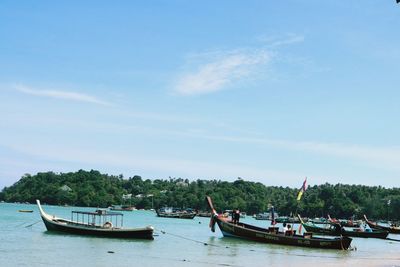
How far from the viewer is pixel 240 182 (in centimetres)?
18538

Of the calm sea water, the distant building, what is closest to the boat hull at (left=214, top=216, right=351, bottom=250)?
the calm sea water

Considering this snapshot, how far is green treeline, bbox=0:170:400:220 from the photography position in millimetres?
131250

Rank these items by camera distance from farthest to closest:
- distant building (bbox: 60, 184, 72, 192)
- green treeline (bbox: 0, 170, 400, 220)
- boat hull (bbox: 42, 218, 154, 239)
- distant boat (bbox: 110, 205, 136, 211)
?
distant building (bbox: 60, 184, 72, 192) < distant boat (bbox: 110, 205, 136, 211) < green treeline (bbox: 0, 170, 400, 220) < boat hull (bbox: 42, 218, 154, 239)

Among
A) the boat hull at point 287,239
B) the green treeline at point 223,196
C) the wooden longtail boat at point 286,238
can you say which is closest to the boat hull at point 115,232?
the wooden longtail boat at point 286,238

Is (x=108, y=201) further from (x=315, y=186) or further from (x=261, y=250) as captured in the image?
(x=261, y=250)

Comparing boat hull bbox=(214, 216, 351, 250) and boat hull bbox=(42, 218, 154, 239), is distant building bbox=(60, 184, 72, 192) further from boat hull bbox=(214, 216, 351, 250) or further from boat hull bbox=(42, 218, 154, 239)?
boat hull bbox=(214, 216, 351, 250)

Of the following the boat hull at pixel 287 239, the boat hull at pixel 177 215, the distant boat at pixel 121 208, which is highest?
the distant boat at pixel 121 208

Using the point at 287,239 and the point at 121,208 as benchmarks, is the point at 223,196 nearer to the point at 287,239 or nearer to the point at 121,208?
→ the point at 121,208

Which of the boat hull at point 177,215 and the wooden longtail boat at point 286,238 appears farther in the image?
the boat hull at point 177,215

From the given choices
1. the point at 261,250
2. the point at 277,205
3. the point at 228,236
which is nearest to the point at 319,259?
the point at 261,250

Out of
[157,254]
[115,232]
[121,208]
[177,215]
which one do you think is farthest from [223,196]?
[157,254]

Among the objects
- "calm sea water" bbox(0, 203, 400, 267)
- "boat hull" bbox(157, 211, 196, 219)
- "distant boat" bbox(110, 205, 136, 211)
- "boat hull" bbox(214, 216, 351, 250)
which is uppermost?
"distant boat" bbox(110, 205, 136, 211)

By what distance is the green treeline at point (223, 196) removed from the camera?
431 ft

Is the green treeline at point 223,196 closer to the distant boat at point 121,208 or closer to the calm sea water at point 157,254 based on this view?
the distant boat at point 121,208
